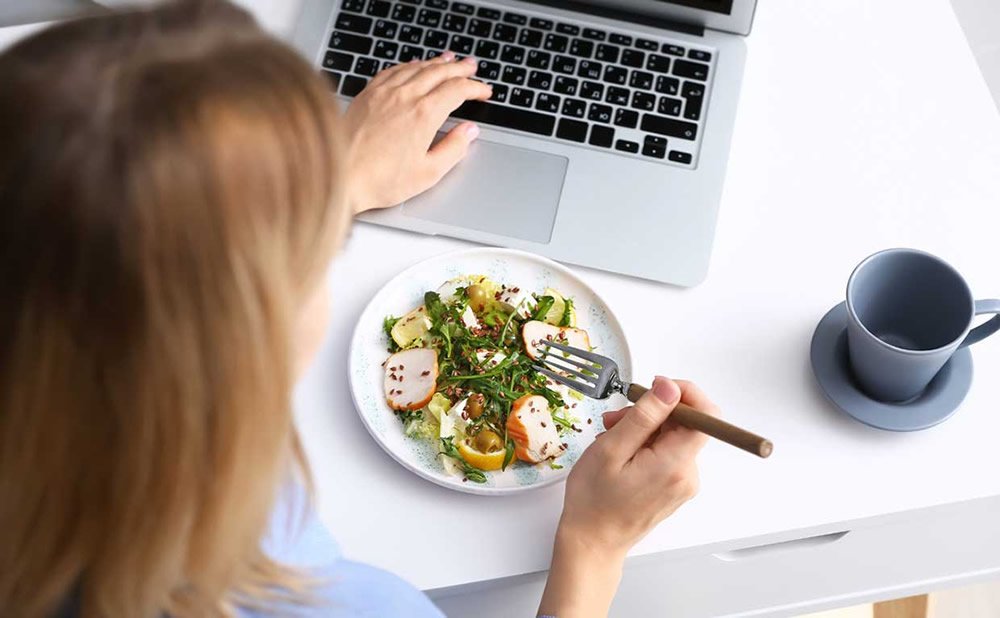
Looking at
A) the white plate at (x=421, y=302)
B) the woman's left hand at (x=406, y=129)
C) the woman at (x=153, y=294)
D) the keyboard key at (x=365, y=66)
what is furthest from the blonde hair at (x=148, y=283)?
the keyboard key at (x=365, y=66)

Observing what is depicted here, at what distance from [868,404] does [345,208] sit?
0.46 metres

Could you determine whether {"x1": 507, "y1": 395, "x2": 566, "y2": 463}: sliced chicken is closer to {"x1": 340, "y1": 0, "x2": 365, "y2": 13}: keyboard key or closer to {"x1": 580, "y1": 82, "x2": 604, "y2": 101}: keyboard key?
{"x1": 580, "y1": 82, "x2": 604, "y2": 101}: keyboard key

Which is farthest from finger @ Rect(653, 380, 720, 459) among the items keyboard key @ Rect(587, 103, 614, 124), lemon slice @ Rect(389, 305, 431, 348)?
keyboard key @ Rect(587, 103, 614, 124)

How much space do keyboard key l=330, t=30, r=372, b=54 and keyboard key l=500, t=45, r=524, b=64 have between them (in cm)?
A: 13

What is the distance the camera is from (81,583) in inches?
20.4

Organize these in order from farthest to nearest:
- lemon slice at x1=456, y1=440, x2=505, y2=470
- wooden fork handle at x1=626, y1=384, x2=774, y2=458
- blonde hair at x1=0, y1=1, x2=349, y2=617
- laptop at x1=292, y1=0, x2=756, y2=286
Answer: laptop at x1=292, y1=0, x2=756, y2=286
lemon slice at x1=456, y1=440, x2=505, y2=470
wooden fork handle at x1=626, y1=384, x2=774, y2=458
blonde hair at x1=0, y1=1, x2=349, y2=617

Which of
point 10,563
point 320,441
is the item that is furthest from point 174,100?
point 320,441

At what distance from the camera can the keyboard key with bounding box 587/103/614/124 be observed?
35.9 inches

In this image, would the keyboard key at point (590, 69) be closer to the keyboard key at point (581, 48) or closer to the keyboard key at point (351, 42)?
the keyboard key at point (581, 48)

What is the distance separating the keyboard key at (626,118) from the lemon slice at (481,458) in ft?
1.14

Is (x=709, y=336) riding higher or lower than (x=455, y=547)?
higher

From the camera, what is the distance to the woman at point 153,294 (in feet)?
Answer: 1.29

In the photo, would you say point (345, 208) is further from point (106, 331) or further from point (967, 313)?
point (967, 313)

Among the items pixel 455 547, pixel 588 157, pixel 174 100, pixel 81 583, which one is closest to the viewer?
pixel 174 100
